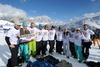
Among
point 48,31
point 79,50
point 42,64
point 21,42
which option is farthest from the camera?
point 48,31

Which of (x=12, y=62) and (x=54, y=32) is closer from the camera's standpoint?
(x=12, y=62)

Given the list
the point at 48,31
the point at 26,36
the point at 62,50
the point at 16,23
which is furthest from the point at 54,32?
the point at 16,23

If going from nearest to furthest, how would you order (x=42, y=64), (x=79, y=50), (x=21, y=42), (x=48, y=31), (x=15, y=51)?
(x=42, y=64)
(x=15, y=51)
(x=21, y=42)
(x=79, y=50)
(x=48, y=31)

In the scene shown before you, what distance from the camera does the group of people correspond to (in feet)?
21.0

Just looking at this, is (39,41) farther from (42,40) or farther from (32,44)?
(32,44)

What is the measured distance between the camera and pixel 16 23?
21.5ft

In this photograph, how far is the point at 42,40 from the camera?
945cm

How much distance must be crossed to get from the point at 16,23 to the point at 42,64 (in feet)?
6.23

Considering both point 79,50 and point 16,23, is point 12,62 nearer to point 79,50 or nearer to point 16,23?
point 16,23

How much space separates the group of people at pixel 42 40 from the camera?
6391mm

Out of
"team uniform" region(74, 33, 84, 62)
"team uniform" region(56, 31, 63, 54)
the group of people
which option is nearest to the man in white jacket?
the group of people

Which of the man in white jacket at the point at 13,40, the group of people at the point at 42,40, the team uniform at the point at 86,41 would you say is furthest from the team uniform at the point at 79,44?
the man in white jacket at the point at 13,40

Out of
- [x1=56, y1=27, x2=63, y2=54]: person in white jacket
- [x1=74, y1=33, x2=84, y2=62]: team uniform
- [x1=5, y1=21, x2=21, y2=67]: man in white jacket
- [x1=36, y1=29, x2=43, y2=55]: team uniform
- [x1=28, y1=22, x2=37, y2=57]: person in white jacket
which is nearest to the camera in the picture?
[x1=5, y1=21, x2=21, y2=67]: man in white jacket

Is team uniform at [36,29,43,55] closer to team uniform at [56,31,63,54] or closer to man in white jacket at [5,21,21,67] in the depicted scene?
team uniform at [56,31,63,54]
